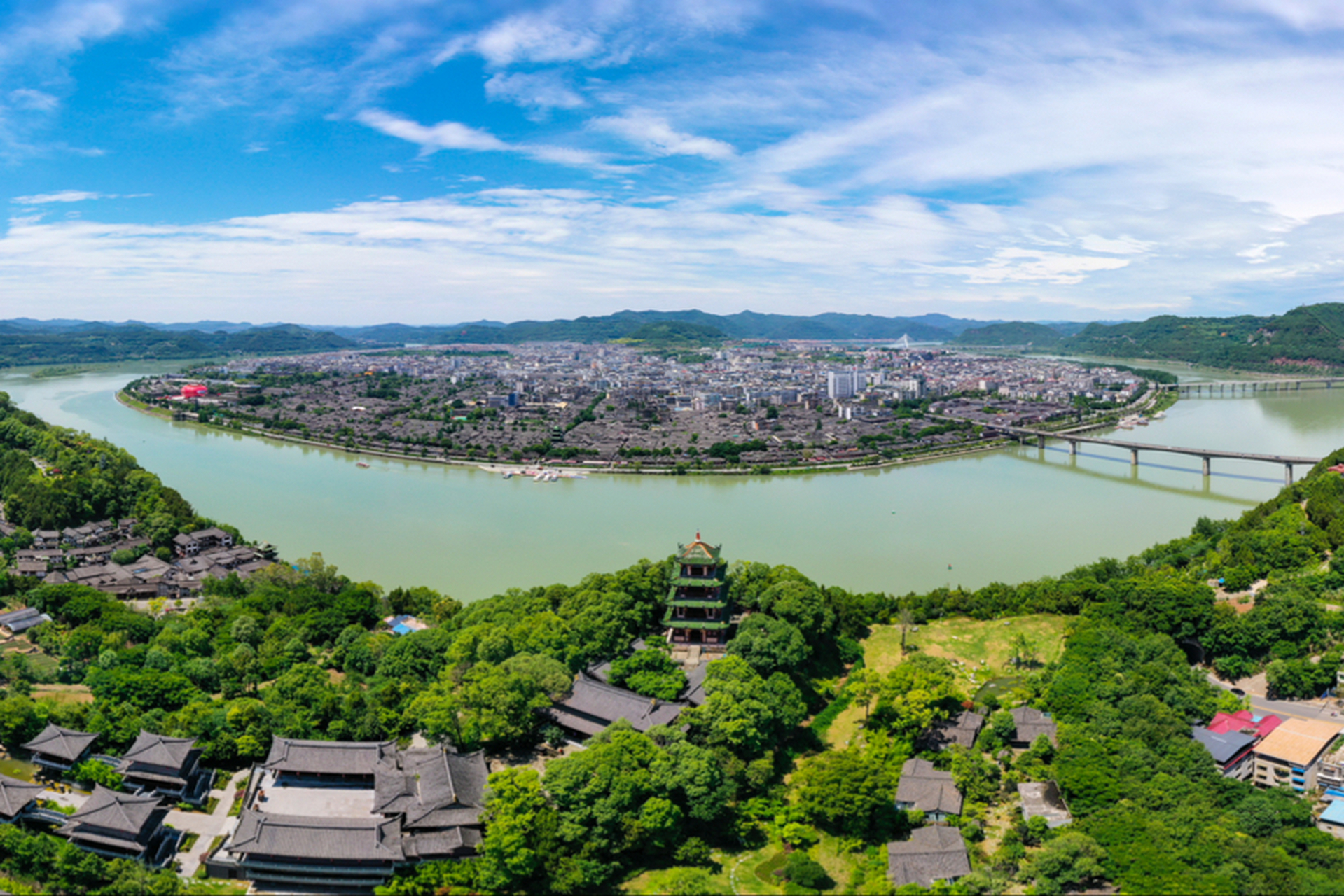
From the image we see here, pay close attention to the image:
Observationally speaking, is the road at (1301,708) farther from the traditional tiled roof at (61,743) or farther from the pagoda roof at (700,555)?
the traditional tiled roof at (61,743)

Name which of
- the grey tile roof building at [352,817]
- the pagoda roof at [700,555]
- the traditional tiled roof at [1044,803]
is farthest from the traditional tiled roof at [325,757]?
the traditional tiled roof at [1044,803]

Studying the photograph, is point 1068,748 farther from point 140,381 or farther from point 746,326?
point 746,326

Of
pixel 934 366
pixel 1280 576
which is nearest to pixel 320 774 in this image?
pixel 1280 576

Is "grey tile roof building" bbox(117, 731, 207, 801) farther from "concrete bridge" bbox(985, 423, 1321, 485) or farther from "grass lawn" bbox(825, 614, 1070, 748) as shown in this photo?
"concrete bridge" bbox(985, 423, 1321, 485)

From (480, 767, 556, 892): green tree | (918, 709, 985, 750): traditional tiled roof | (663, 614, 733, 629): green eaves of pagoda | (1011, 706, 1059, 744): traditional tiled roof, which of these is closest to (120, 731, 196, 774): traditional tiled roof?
(480, 767, 556, 892): green tree


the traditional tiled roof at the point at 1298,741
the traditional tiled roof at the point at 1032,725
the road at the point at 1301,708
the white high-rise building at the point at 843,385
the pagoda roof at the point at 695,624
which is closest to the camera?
the traditional tiled roof at the point at 1298,741

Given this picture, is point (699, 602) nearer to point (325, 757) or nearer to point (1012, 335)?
point (325, 757)

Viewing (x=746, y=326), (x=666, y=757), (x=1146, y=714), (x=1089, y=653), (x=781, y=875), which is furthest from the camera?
(x=746, y=326)
